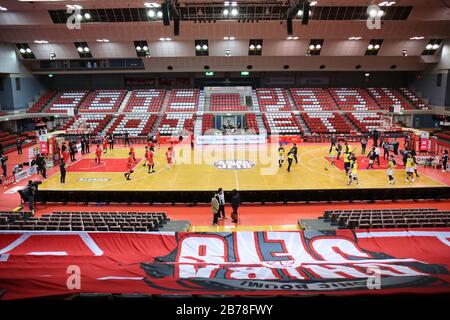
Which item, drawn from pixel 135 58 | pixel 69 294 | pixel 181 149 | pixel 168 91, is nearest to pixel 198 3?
pixel 181 149

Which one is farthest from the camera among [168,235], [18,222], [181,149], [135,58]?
[135,58]

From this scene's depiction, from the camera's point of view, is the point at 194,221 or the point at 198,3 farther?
the point at 198,3

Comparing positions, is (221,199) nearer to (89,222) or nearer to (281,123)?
(89,222)

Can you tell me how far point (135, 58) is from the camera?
40812 millimetres

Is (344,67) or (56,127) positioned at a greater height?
(344,67)

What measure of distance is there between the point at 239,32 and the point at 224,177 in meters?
18.4

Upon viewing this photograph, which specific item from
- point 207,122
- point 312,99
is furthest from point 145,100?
point 312,99

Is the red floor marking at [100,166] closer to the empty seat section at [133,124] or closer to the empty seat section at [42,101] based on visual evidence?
the empty seat section at [133,124]

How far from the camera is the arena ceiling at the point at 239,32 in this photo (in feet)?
94.8

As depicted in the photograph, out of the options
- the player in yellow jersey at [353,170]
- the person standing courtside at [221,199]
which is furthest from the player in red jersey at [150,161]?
the player in yellow jersey at [353,170]

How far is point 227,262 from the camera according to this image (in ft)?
29.3
